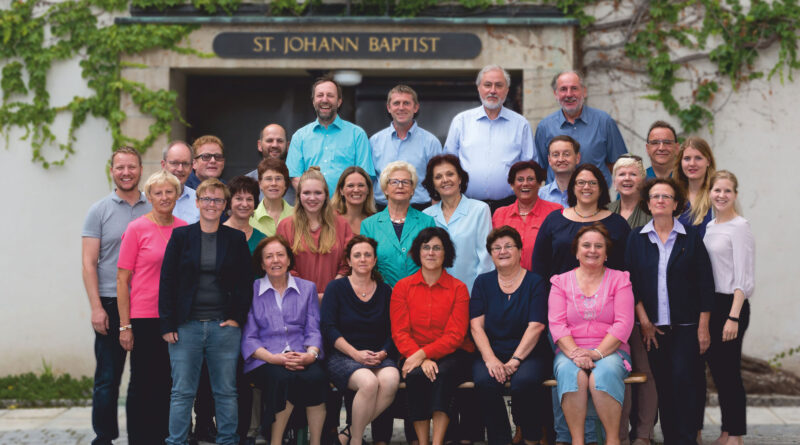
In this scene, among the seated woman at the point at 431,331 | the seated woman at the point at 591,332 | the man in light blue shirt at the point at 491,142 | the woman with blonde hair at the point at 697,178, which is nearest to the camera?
the seated woman at the point at 591,332

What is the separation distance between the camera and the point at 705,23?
26.2 feet

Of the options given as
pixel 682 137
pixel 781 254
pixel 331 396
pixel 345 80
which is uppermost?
pixel 345 80

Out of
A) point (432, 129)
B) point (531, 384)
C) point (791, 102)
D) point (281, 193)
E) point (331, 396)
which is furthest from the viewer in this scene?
point (432, 129)

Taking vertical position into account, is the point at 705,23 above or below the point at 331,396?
above

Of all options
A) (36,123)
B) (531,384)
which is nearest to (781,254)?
(531,384)

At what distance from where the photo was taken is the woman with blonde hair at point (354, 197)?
18.8 ft

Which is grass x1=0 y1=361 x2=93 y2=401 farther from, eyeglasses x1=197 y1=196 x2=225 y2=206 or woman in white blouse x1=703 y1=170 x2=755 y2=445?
woman in white blouse x1=703 y1=170 x2=755 y2=445

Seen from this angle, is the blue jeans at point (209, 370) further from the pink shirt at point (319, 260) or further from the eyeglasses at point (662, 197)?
the eyeglasses at point (662, 197)

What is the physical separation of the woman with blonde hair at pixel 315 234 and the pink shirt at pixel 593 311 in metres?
1.34

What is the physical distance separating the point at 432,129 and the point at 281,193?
3.07m

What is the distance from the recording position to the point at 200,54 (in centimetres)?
797

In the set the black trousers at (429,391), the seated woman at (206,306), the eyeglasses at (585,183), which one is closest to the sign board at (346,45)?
the eyeglasses at (585,183)

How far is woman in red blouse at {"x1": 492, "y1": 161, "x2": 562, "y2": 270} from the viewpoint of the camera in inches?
219

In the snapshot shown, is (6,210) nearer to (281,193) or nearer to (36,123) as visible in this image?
(36,123)
